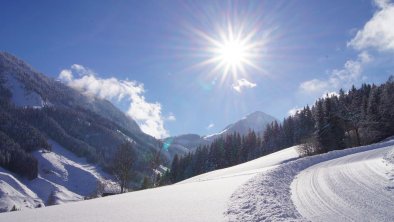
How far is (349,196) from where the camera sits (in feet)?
47.5

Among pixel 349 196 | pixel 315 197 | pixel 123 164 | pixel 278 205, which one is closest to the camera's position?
pixel 278 205

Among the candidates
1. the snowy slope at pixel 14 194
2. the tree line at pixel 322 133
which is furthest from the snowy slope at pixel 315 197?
the snowy slope at pixel 14 194

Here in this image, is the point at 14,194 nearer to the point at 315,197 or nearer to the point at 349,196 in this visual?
the point at 315,197

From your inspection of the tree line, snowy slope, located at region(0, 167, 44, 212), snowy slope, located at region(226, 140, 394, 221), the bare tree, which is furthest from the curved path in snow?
snowy slope, located at region(0, 167, 44, 212)

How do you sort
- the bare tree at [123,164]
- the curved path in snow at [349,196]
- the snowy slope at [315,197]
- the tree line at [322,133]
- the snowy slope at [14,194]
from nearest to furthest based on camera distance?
the curved path in snow at [349,196]
the snowy slope at [315,197]
the bare tree at [123,164]
the tree line at [322,133]
the snowy slope at [14,194]

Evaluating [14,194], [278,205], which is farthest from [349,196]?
[14,194]

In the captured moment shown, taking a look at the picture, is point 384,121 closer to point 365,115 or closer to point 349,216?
point 365,115

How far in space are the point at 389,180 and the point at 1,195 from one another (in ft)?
596

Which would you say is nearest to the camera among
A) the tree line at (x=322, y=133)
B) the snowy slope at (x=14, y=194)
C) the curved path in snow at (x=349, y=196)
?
the curved path in snow at (x=349, y=196)

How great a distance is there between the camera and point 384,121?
2928 inches

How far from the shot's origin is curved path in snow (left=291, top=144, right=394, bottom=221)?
463 inches

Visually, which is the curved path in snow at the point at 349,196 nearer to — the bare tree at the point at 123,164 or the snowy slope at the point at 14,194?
the bare tree at the point at 123,164

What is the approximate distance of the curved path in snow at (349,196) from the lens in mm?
11750

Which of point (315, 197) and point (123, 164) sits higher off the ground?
point (123, 164)
